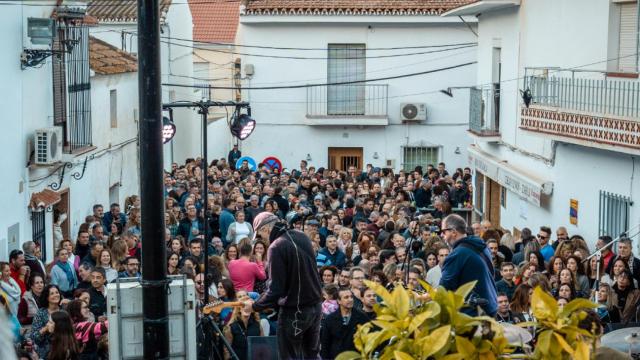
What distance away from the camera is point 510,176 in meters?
24.7

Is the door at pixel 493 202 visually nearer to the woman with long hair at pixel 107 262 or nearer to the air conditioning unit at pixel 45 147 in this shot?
the air conditioning unit at pixel 45 147

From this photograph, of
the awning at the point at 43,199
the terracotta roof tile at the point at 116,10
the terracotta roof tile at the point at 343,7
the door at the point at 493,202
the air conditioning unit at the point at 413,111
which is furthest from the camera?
the air conditioning unit at the point at 413,111

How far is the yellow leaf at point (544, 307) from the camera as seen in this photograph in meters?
4.86

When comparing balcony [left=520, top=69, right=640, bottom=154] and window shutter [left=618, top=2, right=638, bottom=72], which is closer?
balcony [left=520, top=69, right=640, bottom=154]

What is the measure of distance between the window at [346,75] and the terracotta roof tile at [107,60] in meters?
9.07

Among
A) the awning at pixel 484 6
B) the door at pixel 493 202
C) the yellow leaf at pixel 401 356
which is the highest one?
the awning at pixel 484 6

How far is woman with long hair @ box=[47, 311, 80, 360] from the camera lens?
1021cm

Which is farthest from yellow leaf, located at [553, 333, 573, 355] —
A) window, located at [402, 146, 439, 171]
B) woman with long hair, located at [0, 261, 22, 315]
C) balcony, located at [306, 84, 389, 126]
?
window, located at [402, 146, 439, 171]

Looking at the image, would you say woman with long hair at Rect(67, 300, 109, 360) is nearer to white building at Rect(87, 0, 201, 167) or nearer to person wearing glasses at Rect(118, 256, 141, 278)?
person wearing glasses at Rect(118, 256, 141, 278)

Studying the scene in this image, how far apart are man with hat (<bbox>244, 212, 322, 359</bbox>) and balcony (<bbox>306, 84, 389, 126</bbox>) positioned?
27033 millimetres

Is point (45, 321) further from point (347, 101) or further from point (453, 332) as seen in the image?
point (347, 101)

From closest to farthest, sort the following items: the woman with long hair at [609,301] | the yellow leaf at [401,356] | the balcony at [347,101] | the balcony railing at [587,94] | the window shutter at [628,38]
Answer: the yellow leaf at [401,356]
the woman with long hair at [609,301]
the balcony railing at [587,94]
the window shutter at [628,38]
the balcony at [347,101]

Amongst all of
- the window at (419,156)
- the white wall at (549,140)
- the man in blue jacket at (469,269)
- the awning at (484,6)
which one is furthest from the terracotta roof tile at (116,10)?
the man in blue jacket at (469,269)

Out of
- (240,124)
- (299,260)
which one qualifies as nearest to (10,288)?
(240,124)
